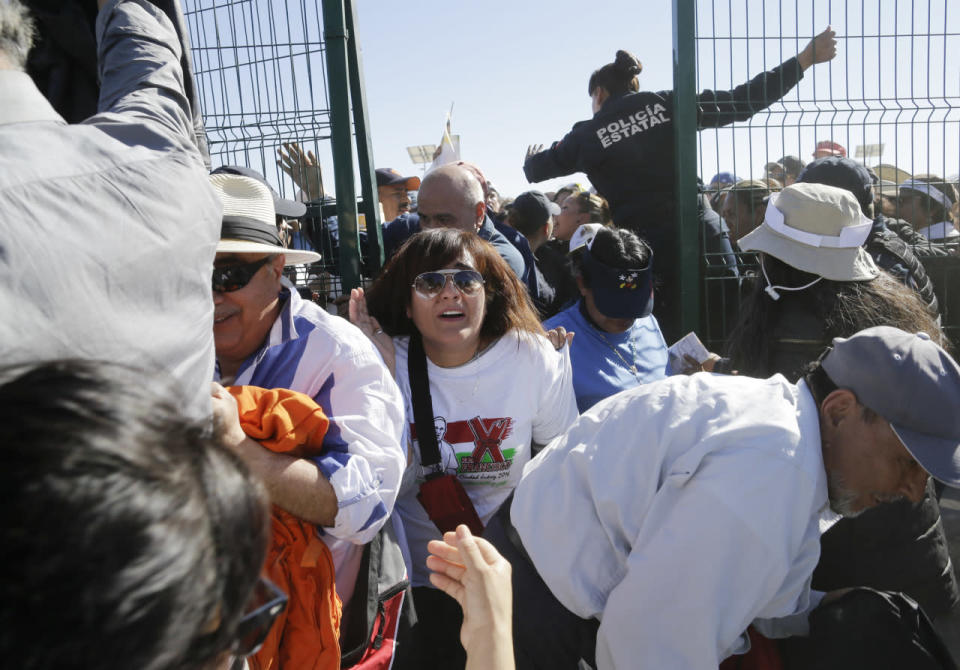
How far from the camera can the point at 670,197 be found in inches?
151

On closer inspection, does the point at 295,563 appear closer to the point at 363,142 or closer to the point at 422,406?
the point at 422,406

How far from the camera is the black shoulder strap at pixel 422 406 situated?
2330 millimetres

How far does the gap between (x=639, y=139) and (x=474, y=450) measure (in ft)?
7.12

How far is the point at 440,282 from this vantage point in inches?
98.0

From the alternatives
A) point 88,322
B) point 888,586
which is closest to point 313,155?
point 88,322

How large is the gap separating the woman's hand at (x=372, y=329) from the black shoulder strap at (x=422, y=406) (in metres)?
0.07

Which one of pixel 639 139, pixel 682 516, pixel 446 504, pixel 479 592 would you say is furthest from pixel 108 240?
pixel 639 139

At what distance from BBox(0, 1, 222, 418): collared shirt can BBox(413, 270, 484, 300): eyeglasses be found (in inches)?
50.9

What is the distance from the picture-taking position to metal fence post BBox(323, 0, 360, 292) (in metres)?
3.27

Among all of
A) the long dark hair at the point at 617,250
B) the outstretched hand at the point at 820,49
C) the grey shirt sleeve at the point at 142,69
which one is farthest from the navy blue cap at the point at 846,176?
the grey shirt sleeve at the point at 142,69

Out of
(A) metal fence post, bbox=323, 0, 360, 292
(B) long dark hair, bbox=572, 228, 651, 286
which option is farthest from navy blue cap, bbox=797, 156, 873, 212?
(A) metal fence post, bbox=323, 0, 360, 292

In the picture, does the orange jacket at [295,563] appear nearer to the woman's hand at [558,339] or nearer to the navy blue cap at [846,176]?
the woman's hand at [558,339]

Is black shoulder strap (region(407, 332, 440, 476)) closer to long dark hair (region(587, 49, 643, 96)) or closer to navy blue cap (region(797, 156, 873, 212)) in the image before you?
navy blue cap (region(797, 156, 873, 212))

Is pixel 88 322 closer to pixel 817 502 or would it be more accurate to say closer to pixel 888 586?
pixel 817 502
